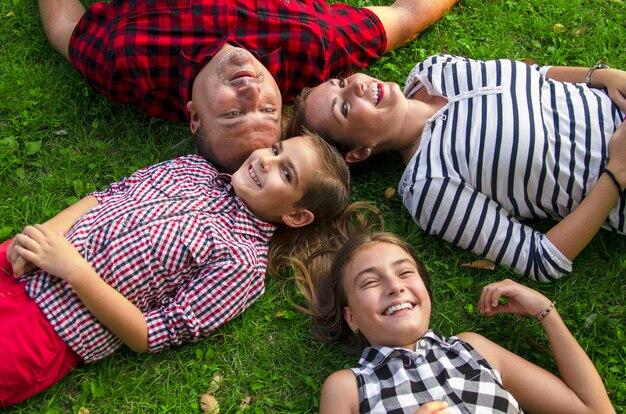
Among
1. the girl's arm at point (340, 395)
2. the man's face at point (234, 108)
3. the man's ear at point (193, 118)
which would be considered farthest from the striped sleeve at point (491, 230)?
the man's ear at point (193, 118)

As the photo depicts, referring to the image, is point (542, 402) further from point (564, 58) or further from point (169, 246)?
point (564, 58)

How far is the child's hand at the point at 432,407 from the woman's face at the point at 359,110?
1.80m

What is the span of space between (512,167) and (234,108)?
1.73 meters

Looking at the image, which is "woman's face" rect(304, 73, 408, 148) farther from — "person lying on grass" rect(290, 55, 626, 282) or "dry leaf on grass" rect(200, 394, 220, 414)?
"dry leaf on grass" rect(200, 394, 220, 414)

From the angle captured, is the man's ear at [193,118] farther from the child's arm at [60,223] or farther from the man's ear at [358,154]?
the man's ear at [358,154]

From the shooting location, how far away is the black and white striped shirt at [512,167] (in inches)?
153

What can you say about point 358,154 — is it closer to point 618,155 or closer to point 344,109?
point 344,109

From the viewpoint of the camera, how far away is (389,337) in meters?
3.36

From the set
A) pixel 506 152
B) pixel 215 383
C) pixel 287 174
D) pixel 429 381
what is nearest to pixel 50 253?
pixel 215 383

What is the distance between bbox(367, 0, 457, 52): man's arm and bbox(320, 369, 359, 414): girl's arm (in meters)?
2.70

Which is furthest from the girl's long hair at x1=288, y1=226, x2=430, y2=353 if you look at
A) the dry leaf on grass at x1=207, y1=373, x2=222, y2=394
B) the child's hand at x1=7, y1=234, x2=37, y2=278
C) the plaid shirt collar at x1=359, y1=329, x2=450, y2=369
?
the child's hand at x1=7, y1=234, x2=37, y2=278

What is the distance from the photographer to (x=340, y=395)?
3.26 meters

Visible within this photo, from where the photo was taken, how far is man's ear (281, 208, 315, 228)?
4.05m

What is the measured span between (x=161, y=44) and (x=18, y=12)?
147 cm
